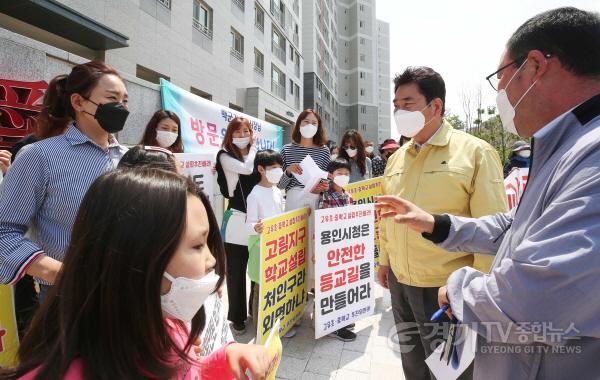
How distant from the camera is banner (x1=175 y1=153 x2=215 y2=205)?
3607 mm

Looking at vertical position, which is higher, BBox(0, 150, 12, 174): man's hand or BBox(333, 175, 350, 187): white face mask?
BBox(0, 150, 12, 174): man's hand

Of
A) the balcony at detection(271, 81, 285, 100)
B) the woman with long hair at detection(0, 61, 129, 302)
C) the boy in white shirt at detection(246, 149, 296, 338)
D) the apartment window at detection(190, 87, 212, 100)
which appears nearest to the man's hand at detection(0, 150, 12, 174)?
the woman with long hair at detection(0, 61, 129, 302)

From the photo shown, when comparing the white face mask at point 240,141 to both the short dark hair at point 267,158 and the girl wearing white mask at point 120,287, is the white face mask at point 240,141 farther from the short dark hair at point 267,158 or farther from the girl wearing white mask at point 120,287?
the girl wearing white mask at point 120,287

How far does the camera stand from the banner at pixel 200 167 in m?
3.61

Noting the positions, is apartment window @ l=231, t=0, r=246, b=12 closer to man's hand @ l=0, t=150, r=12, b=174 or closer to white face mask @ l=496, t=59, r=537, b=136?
man's hand @ l=0, t=150, r=12, b=174

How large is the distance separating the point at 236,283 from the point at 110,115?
2087 millimetres

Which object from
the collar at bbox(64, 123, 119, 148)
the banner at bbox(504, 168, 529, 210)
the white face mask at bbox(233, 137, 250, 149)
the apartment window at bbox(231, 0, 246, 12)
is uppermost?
the apartment window at bbox(231, 0, 246, 12)

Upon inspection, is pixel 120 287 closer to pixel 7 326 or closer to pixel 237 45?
pixel 7 326

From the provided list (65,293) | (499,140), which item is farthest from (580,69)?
(499,140)

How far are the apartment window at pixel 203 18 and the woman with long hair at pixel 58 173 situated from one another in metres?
11.1

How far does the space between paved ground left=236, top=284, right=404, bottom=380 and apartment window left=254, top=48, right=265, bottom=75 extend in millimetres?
15175

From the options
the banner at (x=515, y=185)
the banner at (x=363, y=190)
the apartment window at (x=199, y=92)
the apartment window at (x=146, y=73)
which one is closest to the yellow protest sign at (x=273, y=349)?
the banner at (x=363, y=190)

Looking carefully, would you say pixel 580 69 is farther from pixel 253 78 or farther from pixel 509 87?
pixel 253 78

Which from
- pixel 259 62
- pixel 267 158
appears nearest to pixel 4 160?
pixel 267 158
